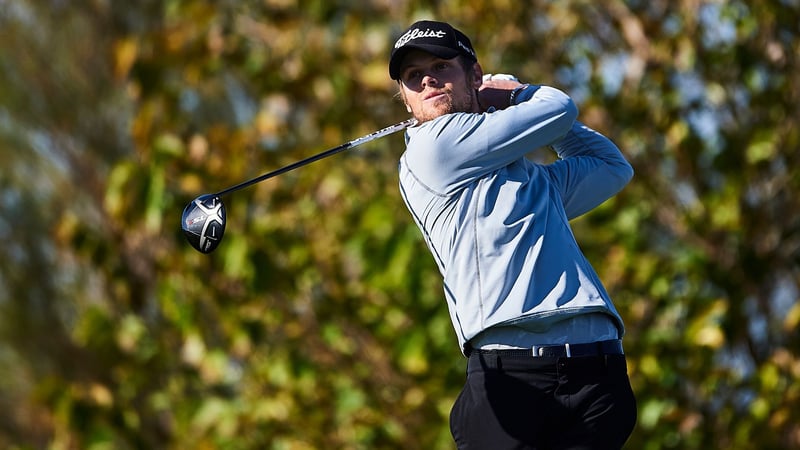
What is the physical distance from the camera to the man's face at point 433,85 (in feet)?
10.3

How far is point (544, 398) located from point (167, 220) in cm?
400

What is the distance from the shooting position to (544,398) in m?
3.00

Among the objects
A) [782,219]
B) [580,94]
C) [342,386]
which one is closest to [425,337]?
[342,386]

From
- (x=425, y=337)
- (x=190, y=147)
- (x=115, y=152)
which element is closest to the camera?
(x=425, y=337)

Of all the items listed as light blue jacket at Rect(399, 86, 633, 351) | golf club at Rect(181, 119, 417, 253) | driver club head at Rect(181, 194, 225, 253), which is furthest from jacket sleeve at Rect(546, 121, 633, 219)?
driver club head at Rect(181, 194, 225, 253)

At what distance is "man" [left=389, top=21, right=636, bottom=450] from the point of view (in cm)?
299

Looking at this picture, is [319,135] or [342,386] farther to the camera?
[319,135]

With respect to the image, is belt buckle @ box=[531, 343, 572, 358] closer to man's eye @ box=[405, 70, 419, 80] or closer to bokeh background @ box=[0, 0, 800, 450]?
man's eye @ box=[405, 70, 419, 80]

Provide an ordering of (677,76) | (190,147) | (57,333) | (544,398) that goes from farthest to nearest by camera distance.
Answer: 1. (57,333)
2. (677,76)
3. (190,147)
4. (544,398)

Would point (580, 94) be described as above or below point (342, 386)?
above

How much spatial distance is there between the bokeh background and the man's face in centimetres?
294

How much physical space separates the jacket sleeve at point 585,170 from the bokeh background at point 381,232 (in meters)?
2.71

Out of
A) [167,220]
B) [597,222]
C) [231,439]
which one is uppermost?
[167,220]

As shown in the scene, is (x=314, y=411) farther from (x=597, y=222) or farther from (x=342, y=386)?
(x=597, y=222)
